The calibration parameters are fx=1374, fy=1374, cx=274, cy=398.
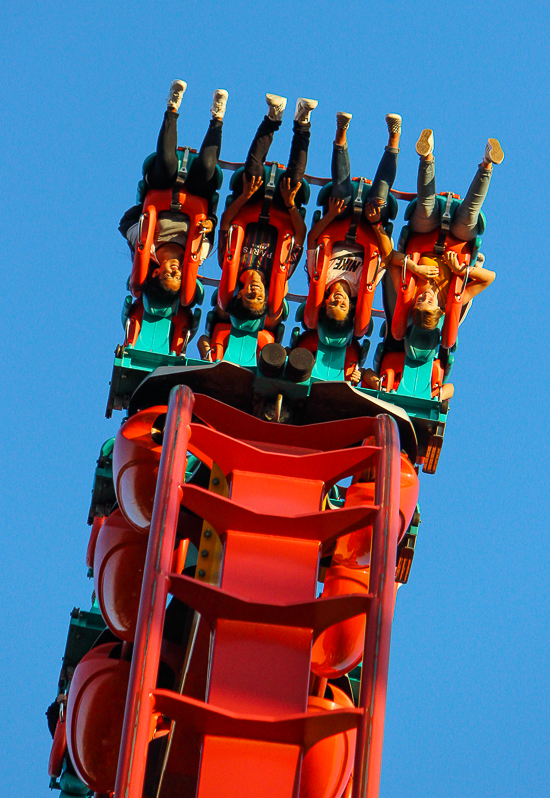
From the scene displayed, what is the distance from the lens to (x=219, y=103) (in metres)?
18.2

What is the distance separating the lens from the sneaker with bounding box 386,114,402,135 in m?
18.1

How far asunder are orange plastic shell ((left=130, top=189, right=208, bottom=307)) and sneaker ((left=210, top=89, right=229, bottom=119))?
1106 mm

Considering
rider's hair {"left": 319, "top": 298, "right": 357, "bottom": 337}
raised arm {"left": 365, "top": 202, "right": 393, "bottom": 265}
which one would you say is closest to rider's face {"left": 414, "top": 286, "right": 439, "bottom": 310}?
raised arm {"left": 365, "top": 202, "right": 393, "bottom": 265}

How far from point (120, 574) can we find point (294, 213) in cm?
548

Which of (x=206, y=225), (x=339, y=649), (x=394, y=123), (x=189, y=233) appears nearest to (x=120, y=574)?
(x=339, y=649)

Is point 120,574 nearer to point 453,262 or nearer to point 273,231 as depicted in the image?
point 273,231

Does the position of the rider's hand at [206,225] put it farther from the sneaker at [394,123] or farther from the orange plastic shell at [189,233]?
the sneaker at [394,123]

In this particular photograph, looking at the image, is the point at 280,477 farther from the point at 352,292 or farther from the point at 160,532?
the point at 352,292

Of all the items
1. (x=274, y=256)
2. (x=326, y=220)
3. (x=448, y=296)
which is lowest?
(x=448, y=296)

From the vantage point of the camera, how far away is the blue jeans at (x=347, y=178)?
1806 cm

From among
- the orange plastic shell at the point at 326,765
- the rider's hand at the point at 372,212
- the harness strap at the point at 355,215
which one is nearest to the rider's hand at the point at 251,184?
the harness strap at the point at 355,215

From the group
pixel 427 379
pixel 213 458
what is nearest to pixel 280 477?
pixel 213 458

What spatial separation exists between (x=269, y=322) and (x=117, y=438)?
3.41 meters

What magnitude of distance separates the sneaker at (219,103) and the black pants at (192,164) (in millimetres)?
A: 79
